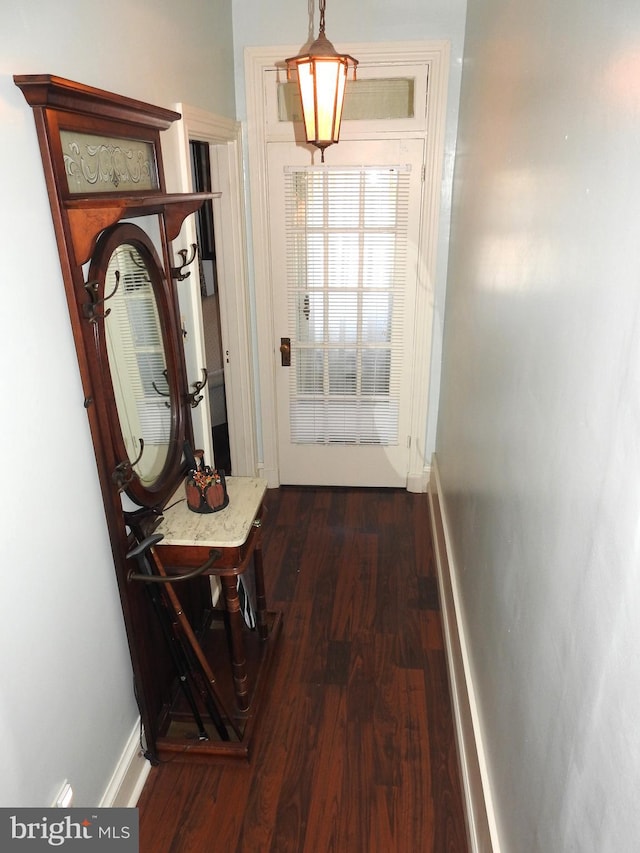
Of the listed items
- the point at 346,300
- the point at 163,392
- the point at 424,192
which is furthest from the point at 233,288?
the point at 163,392

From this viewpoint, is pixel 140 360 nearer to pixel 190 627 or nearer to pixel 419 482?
pixel 190 627

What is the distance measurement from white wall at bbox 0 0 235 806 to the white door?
5.01 feet

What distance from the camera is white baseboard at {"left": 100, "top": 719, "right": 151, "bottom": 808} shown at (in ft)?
6.17

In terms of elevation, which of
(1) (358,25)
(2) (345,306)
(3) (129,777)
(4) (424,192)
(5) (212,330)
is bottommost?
(3) (129,777)

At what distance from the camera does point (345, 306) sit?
11.8 ft

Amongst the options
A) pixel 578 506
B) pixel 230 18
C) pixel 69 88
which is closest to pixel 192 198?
pixel 69 88

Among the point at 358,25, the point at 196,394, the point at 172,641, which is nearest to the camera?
the point at 172,641

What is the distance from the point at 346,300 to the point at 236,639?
2135mm

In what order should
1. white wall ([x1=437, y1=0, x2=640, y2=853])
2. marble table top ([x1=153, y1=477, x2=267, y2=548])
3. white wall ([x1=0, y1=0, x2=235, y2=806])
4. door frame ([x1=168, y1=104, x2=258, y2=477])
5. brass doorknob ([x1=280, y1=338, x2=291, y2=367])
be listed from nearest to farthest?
white wall ([x1=437, y1=0, x2=640, y2=853]) → white wall ([x1=0, y1=0, x2=235, y2=806]) → marble table top ([x1=153, y1=477, x2=267, y2=548]) → door frame ([x1=168, y1=104, x2=258, y2=477]) → brass doorknob ([x1=280, y1=338, x2=291, y2=367])

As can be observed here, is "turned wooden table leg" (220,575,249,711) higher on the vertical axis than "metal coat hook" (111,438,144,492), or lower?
lower

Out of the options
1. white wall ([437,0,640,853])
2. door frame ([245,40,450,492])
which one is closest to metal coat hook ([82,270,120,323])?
white wall ([437,0,640,853])

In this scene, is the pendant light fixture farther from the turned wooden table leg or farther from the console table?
the turned wooden table leg

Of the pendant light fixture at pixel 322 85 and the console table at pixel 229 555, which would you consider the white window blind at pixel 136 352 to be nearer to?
the console table at pixel 229 555

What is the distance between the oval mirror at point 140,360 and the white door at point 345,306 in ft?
4.97
